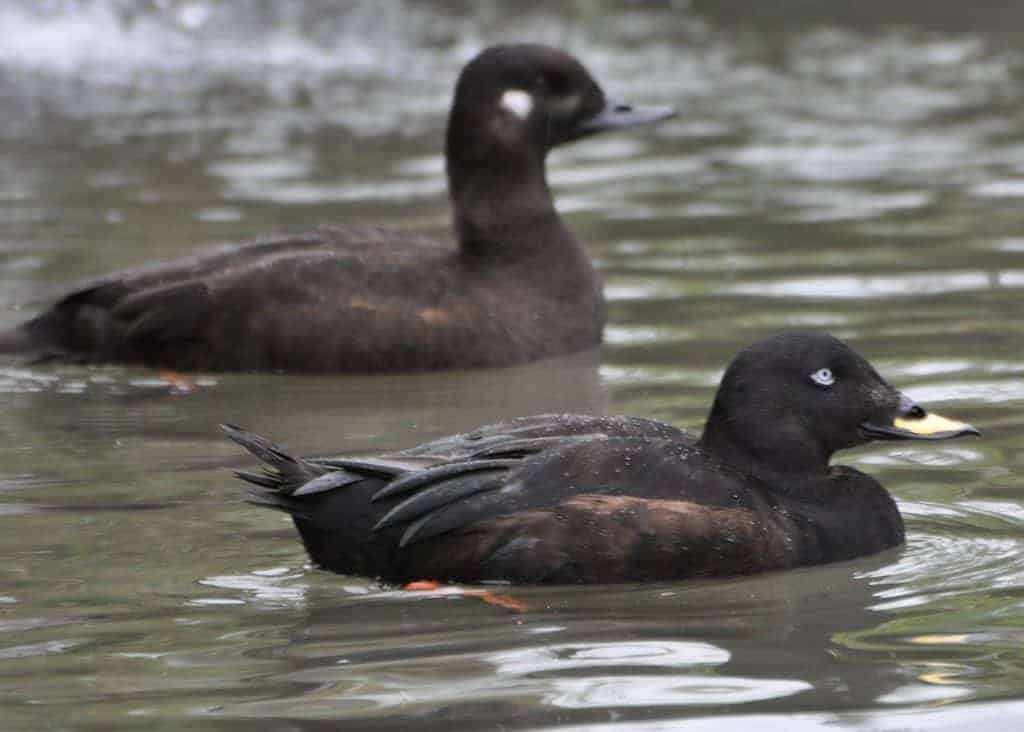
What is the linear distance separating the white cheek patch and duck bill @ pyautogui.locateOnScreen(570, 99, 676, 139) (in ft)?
1.10

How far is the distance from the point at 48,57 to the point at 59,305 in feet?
32.0

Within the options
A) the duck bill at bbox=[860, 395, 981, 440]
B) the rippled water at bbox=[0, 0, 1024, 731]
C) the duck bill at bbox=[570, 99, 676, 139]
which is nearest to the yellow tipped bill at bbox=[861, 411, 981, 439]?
the duck bill at bbox=[860, 395, 981, 440]

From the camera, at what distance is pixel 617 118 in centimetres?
985

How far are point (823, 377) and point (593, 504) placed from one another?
2.77 ft

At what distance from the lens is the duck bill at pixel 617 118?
32.1 ft

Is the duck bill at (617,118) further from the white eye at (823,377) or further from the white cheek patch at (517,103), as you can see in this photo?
the white eye at (823,377)

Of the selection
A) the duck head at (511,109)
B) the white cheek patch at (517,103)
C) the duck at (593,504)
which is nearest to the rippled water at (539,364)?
the duck at (593,504)

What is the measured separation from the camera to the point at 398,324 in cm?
877

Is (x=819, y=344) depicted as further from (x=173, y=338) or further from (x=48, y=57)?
(x=48, y=57)

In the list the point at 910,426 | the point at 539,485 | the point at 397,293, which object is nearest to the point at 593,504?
the point at 539,485

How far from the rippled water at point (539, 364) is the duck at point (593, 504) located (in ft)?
0.29

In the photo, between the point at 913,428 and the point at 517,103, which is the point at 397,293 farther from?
the point at 913,428

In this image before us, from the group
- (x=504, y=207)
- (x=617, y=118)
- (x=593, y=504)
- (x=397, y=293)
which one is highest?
(x=617, y=118)

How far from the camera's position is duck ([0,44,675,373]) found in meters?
8.79
